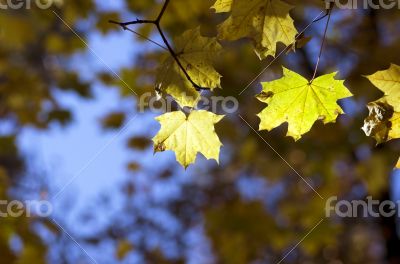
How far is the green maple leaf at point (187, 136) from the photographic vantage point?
1538mm

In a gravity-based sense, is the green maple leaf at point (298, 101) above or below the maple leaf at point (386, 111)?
above

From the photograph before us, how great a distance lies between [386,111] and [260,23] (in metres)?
0.43

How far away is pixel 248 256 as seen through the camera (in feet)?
14.0

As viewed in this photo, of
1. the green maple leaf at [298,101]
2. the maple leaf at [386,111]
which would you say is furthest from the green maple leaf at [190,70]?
the maple leaf at [386,111]

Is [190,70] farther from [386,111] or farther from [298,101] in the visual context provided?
[386,111]

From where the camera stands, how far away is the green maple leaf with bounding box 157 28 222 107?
1.46 metres

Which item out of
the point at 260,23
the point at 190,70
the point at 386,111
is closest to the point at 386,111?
the point at 386,111

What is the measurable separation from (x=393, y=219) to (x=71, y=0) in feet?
10.5

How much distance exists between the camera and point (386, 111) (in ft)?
4.44

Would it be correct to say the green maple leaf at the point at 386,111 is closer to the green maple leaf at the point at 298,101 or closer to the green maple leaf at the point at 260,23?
the green maple leaf at the point at 298,101

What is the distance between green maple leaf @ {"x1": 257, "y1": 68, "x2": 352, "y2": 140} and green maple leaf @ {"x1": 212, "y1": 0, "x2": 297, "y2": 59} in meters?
0.09

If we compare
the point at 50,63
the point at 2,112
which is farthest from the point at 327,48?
the point at 50,63

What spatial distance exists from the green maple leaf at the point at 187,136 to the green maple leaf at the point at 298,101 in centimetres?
16

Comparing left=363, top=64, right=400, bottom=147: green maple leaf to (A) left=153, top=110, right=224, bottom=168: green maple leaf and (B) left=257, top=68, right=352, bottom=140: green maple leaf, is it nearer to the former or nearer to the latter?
(B) left=257, top=68, right=352, bottom=140: green maple leaf
